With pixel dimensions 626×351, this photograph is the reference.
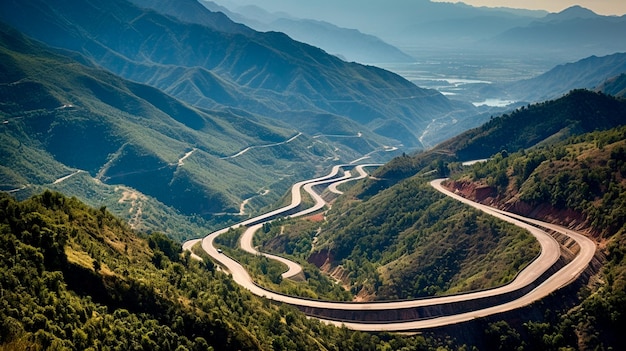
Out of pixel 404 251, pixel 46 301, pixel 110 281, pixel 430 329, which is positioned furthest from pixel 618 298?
pixel 46 301

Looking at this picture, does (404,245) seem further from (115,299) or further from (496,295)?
(115,299)

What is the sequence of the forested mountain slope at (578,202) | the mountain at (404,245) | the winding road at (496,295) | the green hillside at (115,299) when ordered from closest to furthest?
the green hillside at (115,299) → the forested mountain slope at (578,202) → the winding road at (496,295) → the mountain at (404,245)

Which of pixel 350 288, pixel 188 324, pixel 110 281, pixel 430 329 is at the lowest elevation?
pixel 350 288

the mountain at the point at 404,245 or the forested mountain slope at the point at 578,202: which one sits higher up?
the forested mountain slope at the point at 578,202

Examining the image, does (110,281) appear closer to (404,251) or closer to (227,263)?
(227,263)

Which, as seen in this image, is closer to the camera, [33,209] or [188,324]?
[188,324]

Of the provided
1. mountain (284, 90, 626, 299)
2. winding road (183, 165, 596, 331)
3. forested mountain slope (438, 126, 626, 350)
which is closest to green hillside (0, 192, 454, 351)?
winding road (183, 165, 596, 331)

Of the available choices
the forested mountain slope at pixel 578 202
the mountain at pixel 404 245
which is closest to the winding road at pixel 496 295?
the forested mountain slope at pixel 578 202

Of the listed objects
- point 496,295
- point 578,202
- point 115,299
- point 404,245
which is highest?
point 578,202

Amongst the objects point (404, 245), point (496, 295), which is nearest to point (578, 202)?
point (496, 295)

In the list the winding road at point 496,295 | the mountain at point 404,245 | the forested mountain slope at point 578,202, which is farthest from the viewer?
the mountain at point 404,245

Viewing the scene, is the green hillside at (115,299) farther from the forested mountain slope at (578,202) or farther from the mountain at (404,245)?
the mountain at (404,245)
